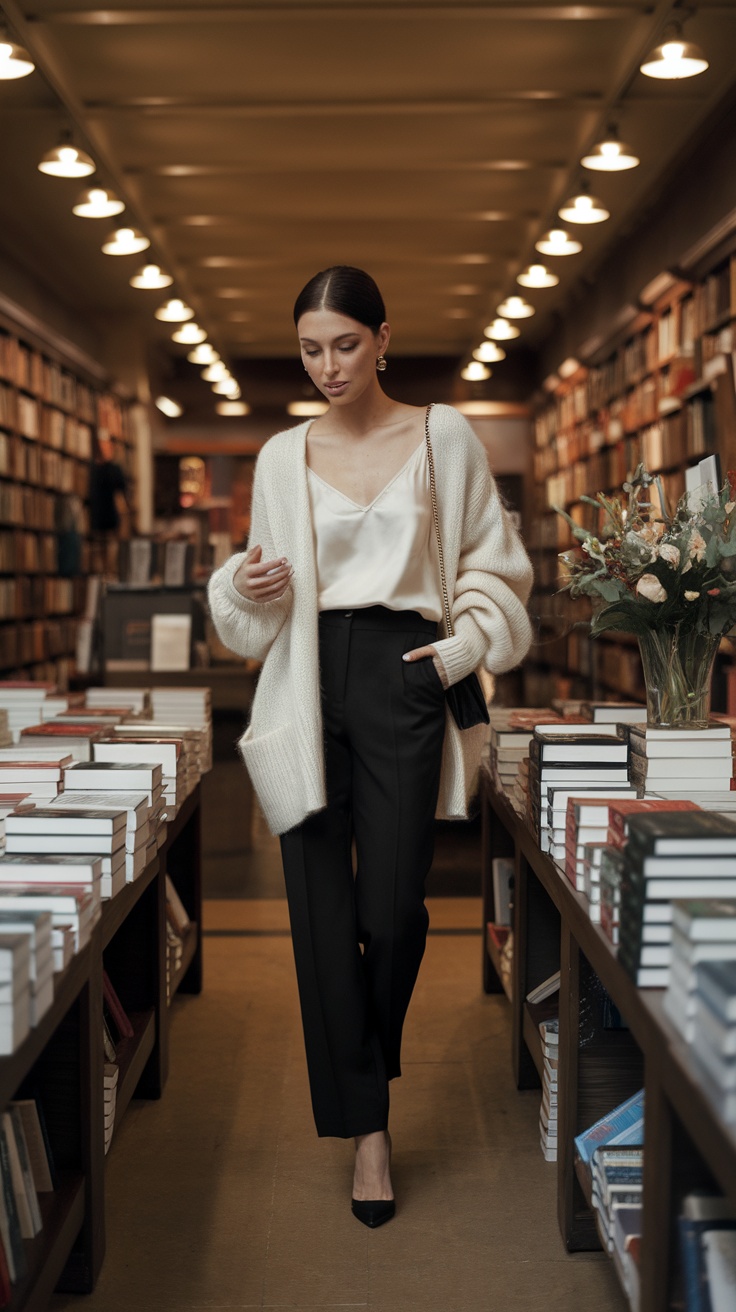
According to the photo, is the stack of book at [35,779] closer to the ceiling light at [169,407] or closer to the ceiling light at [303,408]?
the ceiling light at [169,407]

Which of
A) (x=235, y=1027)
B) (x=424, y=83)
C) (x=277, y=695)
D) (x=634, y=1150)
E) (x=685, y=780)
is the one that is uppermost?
(x=424, y=83)

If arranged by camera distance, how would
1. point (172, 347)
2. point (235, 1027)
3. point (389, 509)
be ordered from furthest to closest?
point (172, 347) → point (235, 1027) → point (389, 509)

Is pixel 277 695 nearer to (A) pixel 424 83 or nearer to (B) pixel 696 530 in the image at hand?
(B) pixel 696 530

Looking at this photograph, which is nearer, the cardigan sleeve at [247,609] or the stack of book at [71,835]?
the stack of book at [71,835]

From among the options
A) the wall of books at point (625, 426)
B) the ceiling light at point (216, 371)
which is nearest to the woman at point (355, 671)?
the wall of books at point (625, 426)

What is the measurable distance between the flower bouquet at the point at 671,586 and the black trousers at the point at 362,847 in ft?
1.23

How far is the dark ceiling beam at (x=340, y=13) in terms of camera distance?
4.54 metres

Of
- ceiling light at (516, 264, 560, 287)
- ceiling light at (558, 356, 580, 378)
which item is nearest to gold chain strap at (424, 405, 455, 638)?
ceiling light at (516, 264, 560, 287)

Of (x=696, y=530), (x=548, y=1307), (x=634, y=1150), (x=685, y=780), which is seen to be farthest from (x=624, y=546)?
(x=548, y=1307)

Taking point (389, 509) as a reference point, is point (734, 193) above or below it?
above

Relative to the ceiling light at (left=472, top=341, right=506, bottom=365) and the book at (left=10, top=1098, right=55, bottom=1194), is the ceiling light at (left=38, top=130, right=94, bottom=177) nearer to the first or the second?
the book at (left=10, top=1098, right=55, bottom=1194)

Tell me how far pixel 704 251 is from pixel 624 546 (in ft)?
13.0

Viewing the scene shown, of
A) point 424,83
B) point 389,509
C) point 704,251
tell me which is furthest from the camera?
point 704,251

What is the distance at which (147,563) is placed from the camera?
6078 millimetres
